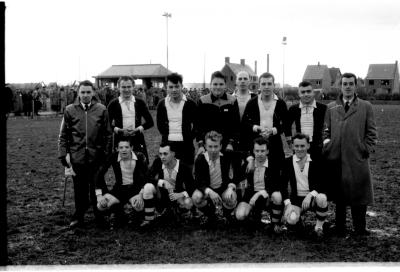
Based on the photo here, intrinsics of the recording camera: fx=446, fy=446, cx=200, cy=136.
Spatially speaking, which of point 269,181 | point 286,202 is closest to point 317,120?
point 269,181

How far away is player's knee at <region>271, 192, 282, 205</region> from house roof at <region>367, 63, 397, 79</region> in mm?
94800

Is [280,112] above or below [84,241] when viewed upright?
above

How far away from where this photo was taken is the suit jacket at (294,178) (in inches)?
216

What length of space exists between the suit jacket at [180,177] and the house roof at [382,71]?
94.9m

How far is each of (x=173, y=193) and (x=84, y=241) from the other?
132 centimetres

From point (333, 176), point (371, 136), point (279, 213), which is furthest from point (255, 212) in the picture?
point (371, 136)

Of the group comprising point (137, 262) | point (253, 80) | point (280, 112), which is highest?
point (253, 80)

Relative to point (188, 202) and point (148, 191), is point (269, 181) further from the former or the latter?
point (148, 191)

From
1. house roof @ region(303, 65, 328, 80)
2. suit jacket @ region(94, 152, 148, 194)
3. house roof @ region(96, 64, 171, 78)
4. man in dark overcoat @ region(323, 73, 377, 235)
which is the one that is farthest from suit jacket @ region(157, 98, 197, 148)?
house roof @ region(303, 65, 328, 80)

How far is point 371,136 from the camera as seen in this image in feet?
17.6

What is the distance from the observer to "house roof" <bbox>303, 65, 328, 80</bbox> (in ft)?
302

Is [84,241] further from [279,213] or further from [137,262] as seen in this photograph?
[279,213]

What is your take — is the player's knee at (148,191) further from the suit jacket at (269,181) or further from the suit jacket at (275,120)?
the suit jacket at (275,120)

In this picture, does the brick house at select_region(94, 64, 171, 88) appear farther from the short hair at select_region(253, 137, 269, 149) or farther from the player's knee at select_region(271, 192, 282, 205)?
the player's knee at select_region(271, 192, 282, 205)
